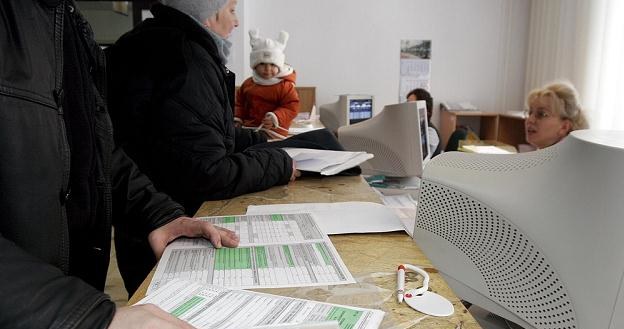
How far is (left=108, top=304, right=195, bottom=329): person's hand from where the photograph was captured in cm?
53

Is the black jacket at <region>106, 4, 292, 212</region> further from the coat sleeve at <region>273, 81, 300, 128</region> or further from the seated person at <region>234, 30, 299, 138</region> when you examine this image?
the seated person at <region>234, 30, 299, 138</region>

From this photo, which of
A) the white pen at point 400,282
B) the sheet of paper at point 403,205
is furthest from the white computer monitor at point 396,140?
the white pen at point 400,282

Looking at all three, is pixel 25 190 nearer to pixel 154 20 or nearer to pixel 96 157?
pixel 96 157

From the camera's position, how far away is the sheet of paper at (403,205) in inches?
65.5

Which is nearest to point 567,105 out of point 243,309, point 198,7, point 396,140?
point 396,140

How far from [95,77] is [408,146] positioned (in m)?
1.44

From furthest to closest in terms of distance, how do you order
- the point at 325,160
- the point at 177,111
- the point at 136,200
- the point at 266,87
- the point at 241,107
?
1. the point at 241,107
2. the point at 266,87
3. the point at 325,160
4. the point at 177,111
5. the point at 136,200

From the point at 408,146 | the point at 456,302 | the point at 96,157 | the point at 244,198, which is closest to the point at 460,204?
the point at 456,302

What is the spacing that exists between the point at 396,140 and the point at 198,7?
112 centimetres

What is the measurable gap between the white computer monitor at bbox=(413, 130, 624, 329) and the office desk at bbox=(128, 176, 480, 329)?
0.38ft

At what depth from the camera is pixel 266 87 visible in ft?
12.9

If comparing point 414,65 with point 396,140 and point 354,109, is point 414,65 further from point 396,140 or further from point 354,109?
point 396,140

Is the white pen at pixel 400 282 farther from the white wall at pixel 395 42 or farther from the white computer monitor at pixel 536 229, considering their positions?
the white wall at pixel 395 42

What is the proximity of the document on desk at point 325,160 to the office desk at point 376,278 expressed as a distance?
A: 0.23m
